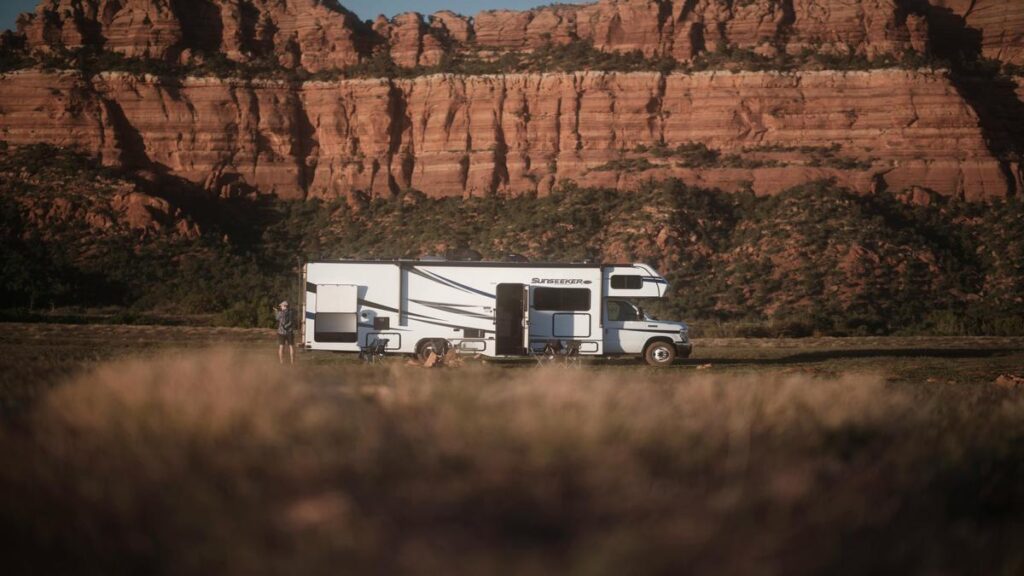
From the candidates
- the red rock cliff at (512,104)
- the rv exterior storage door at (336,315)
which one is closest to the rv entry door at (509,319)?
the rv exterior storage door at (336,315)

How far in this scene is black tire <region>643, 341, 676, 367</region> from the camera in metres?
25.6

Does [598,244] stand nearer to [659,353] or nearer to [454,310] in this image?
[659,353]

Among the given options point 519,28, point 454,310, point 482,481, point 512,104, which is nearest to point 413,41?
point 519,28

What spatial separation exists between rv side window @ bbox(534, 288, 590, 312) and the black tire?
2139 mm

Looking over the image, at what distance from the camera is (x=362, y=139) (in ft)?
257

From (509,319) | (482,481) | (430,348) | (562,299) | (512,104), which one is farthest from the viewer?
(512,104)

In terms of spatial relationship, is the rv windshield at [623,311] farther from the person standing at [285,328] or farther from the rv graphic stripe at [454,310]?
the person standing at [285,328]

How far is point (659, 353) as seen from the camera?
1017 inches

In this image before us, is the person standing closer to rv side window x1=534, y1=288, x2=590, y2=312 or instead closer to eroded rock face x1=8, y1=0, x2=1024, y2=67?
rv side window x1=534, y1=288, x2=590, y2=312

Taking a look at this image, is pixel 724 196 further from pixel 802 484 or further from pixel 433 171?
pixel 802 484

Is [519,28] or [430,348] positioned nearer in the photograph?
[430,348]

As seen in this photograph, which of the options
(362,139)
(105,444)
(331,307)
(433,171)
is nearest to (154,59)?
(362,139)

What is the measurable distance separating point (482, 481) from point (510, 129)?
70.9 meters

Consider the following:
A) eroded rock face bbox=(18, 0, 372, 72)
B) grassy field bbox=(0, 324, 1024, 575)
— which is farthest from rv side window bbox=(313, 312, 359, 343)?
eroded rock face bbox=(18, 0, 372, 72)
